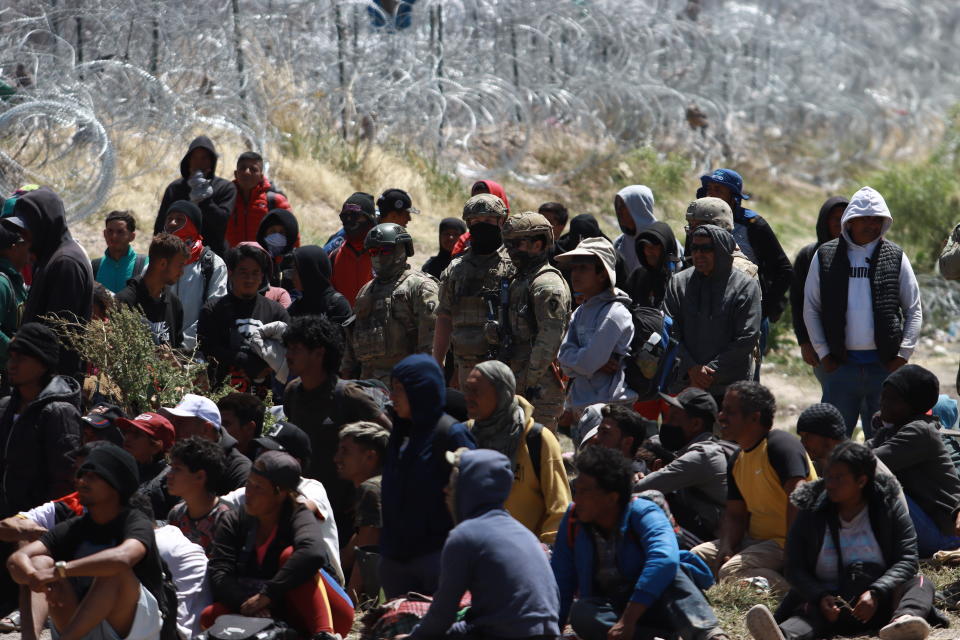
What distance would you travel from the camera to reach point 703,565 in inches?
186

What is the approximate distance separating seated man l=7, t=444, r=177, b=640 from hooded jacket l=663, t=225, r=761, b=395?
10.5 feet

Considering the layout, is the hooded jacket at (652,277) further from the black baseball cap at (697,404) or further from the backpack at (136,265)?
the backpack at (136,265)

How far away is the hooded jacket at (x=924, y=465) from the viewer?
18.0 feet

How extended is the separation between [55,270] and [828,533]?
401 centimetres

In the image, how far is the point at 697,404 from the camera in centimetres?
612

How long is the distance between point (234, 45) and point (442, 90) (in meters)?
2.51

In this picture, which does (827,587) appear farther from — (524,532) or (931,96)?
(931,96)

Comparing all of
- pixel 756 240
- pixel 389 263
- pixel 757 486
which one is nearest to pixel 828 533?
pixel 757 486

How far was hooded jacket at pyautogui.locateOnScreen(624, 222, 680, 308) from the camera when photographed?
7074mm

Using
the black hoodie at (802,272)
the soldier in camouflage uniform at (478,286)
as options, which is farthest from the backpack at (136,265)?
the black hoodie at (802,272)

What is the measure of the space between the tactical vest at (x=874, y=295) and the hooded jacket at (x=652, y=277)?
852 millimetres

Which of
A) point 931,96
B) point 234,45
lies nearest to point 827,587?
point 234,45

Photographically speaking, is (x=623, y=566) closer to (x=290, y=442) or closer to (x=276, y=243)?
(x=290, y=442)

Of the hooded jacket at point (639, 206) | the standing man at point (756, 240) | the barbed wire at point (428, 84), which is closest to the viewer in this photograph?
the standing man at point (756, 240)
